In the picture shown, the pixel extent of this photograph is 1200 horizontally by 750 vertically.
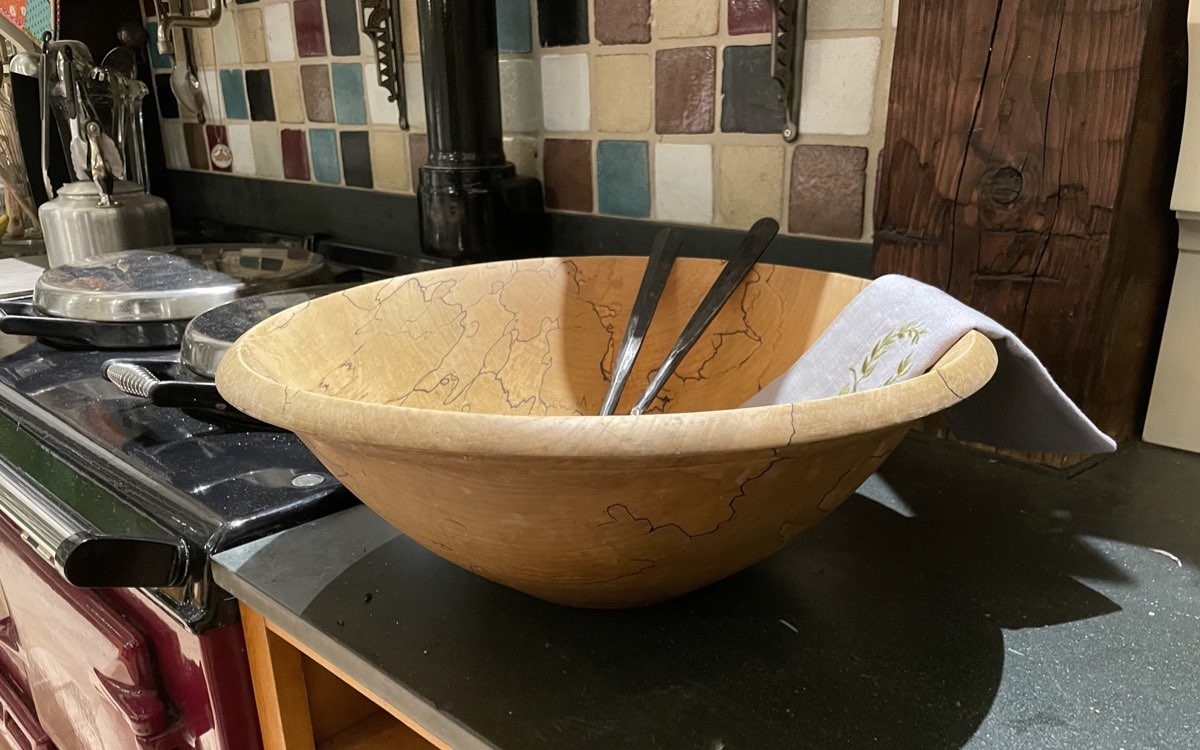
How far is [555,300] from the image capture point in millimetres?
643

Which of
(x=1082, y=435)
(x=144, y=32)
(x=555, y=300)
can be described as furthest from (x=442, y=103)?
(x=144, y=32)

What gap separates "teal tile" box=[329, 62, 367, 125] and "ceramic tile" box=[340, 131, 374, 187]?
0.02 metres

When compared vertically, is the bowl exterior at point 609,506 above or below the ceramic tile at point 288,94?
below

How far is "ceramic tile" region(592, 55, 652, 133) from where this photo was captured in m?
0.85

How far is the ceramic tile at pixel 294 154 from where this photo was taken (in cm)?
125

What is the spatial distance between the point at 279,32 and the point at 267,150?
0.59 ft

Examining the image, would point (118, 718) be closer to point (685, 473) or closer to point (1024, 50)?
point (685, 473)

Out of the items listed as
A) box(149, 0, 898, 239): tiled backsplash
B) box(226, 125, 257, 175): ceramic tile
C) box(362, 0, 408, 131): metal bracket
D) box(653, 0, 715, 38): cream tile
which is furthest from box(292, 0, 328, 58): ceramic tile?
box(653, 0, 715, 38): cream tile

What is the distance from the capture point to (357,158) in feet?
3.86

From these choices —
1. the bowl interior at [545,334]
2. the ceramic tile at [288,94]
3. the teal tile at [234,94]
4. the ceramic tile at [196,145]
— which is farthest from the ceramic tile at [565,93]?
the ceramic tile at [196,145]

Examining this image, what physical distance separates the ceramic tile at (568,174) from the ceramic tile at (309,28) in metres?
0.40

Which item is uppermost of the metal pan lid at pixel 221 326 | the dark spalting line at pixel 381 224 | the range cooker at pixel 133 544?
the dark spalting line at pixel 381 224

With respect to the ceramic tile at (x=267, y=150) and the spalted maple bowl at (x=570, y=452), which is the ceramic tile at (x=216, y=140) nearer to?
the ceramic tile at (x=267, y=150)

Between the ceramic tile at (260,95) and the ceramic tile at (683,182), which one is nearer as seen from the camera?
the ceramic tile at (683,182)
